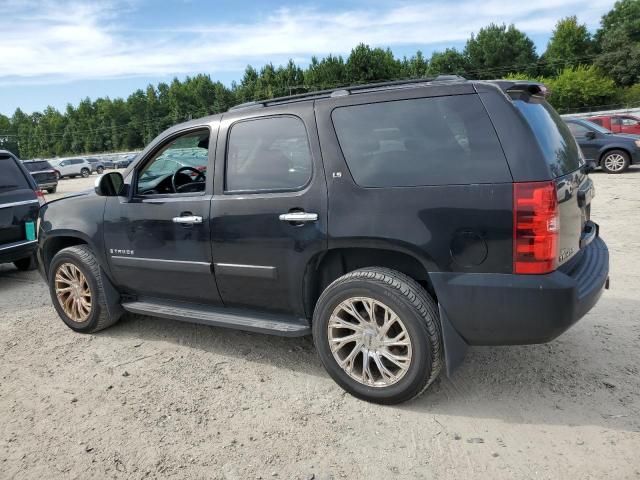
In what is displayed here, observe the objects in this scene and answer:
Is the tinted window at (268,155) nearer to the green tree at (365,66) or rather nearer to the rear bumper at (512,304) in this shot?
the rear bumper at (512,304)

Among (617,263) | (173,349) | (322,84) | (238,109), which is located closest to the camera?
(238,109)

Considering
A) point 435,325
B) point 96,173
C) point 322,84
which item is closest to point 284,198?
point 435,325

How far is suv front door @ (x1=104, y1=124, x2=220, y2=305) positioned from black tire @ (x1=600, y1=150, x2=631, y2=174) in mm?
13201

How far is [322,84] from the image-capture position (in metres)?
89.5

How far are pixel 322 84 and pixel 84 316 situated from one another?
89.4 metres

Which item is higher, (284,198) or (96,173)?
(284,198)

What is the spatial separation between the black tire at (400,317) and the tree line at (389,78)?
50.1 metres

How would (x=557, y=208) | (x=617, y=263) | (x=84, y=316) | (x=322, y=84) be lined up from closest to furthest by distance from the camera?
(x=557, y=208) → (x=84, y=316) → (x=617, y=263) → (x=322, y=84)

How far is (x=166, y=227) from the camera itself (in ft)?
12.8

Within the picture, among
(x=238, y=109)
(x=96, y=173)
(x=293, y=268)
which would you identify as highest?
(x=238, y=109)

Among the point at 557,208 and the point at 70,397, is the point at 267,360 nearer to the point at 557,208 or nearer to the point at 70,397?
the point at 70,397

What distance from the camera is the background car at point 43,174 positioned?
77.8 ft

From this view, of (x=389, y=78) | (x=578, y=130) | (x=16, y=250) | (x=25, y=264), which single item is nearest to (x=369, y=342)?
(x=16, y=250)

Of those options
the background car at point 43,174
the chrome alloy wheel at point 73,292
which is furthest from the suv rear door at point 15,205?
the background car at point 43,174
